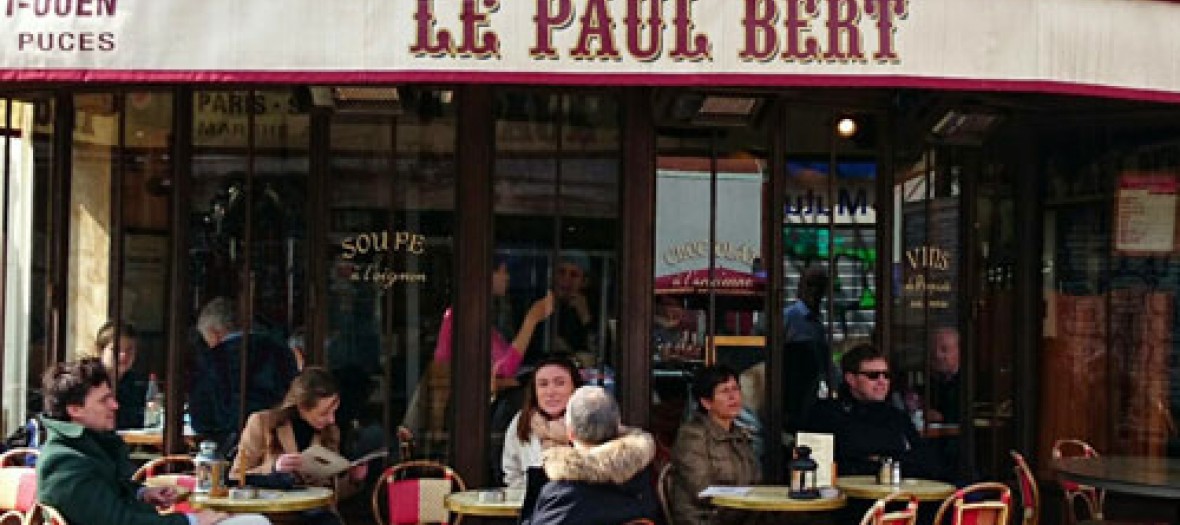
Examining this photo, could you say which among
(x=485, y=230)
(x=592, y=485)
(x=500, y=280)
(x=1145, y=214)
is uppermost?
(x=1145, y=214)

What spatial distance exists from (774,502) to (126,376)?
12.3 feet

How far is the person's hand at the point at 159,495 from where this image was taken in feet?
22.4

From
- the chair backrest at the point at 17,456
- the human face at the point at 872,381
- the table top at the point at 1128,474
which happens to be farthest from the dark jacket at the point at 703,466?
the chair backrest at the point at 17,456

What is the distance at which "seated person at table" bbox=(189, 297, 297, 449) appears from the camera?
877cm

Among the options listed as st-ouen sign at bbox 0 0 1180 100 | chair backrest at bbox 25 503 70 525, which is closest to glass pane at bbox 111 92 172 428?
st-ouen sign at bbox 0 0 1180 100

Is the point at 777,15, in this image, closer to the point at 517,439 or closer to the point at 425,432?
the point at 517,439

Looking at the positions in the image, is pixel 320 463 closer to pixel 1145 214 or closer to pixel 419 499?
pixel 419 499

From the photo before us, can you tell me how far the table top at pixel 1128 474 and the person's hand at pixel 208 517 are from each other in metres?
3.93

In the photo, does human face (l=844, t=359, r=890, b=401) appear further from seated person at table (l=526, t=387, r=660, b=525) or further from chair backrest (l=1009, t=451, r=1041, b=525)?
seated person at table (l=526, t=387, r=660, b=525)

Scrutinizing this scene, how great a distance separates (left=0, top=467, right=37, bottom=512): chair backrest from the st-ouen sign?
5.82 feet

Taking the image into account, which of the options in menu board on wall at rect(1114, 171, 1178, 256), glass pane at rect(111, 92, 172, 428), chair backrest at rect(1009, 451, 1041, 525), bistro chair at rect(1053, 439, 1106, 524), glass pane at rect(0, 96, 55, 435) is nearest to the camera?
chair backrest at rect(1009, 451, 1041, 525)

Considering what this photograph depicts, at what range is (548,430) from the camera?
775 centimetres

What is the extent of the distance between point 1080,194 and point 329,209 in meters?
4.60

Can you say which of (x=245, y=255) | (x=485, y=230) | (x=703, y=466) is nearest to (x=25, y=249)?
(x=245, y=255)
